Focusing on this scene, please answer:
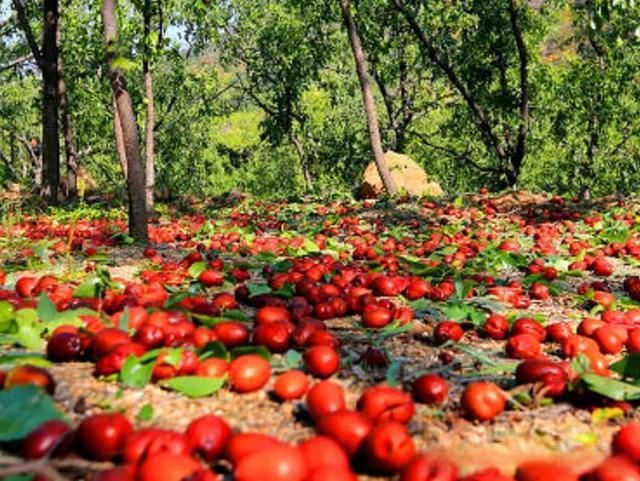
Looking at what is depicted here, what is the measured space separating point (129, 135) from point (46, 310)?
4.83m

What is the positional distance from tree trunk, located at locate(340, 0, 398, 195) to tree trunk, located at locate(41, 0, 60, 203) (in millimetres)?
7478

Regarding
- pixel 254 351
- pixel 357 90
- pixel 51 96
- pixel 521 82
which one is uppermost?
pixel 357 90

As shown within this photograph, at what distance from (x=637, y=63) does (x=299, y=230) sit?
2140 centimetres

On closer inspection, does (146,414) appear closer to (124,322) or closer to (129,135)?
(124,322)

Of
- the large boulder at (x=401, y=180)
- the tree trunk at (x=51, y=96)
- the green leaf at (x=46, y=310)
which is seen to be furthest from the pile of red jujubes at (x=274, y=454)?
the large boulder at (x=401, y=180)

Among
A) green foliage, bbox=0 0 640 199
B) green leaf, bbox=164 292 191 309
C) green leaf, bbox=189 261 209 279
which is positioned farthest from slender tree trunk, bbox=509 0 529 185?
green leaf, bbox=164 292 191 309

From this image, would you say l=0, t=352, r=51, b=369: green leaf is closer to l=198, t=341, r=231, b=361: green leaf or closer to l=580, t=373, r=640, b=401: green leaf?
l=198, t=341, r=231, b=361: green leaf

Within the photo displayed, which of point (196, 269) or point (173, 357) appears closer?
point (173, 357)

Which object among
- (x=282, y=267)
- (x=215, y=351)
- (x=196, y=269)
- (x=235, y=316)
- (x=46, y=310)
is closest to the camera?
(x=215, y=351)

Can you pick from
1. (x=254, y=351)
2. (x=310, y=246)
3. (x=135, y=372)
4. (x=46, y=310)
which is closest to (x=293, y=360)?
(x=254, y=351)

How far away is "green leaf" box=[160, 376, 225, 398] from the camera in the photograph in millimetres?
2971

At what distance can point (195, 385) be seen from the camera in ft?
9.82

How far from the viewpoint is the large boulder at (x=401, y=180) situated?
1858cm

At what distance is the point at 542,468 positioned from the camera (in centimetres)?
211
